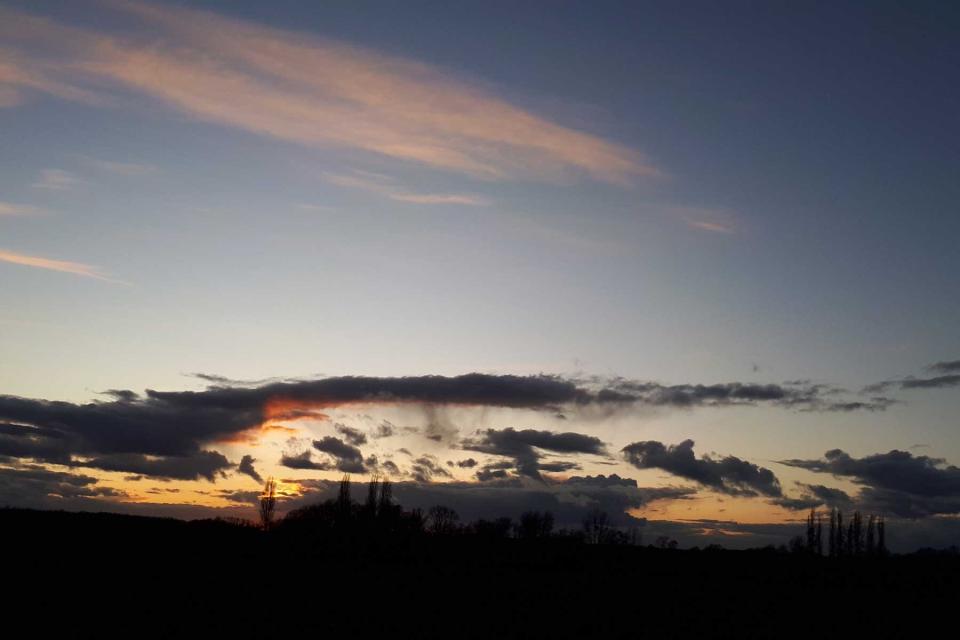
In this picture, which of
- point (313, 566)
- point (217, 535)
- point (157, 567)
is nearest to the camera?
point (157, 567)

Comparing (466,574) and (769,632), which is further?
(466,574)

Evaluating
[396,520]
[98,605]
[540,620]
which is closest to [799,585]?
[540,620]

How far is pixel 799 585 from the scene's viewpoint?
73250 mm

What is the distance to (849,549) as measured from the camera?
163500 millimetres

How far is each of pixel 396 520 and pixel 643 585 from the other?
67.7 m

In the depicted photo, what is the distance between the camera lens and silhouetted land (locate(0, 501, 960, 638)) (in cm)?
4109

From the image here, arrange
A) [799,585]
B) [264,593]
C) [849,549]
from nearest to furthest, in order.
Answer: [264,593] < [799,585] < [849,549]

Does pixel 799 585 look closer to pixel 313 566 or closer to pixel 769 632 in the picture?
pixel 769 632

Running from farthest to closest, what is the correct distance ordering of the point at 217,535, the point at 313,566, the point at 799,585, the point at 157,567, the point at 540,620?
the point at 217,535, the point at 799,585, the point at 313,566, the point at 157,567, the point at 540,620

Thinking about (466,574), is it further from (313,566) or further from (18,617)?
(18,617)

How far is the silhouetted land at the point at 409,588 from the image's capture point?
41.1m

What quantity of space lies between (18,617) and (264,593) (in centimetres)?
1499

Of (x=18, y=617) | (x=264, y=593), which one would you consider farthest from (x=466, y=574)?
(x=18, y=617)

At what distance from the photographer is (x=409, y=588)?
185ft
